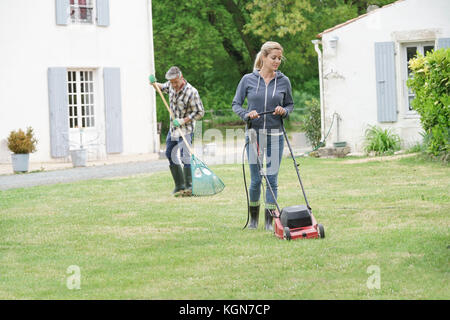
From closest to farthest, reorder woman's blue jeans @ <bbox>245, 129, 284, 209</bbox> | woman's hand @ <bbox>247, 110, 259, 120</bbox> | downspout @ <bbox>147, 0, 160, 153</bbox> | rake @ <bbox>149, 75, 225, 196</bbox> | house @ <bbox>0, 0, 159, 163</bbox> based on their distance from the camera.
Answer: woman's hand @ <bbox>247, 110, 259, 120</bbox>
woman's blue jeans @ <bbox>245, 129, 284, 209</bbox>
rake @ <bbox>149, 75, 225, 196</bbox>
house @ <bbox>0, 0, 159, 163</bbox>
downspout @ <bbox>147, 0, 160, 153</bbox>

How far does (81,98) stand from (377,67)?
745cm

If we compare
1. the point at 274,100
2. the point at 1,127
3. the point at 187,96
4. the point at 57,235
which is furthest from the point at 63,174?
the point at 274,100

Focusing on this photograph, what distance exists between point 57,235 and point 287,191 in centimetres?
409

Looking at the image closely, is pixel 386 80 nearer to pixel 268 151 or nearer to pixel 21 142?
pixel 21 142

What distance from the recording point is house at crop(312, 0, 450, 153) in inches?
680

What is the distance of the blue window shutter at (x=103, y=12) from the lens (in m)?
20.6

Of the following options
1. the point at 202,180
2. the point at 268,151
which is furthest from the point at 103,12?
the point at 268,151

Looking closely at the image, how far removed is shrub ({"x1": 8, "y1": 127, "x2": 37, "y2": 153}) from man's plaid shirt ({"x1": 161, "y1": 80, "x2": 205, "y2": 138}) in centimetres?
694

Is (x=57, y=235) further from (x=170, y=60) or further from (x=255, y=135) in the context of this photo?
(x=170, y=60)

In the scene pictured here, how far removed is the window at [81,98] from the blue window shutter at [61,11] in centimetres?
128

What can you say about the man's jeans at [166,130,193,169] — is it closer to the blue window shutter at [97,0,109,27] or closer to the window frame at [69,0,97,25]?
the window frame at [69,0,97,25]

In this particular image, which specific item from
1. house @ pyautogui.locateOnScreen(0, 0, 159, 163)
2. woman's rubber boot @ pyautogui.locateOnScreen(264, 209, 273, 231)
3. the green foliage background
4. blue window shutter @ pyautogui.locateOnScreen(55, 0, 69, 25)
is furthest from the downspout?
woman's rubber boot @ pyautogui.locateOnScreen(264, 209, 273, 231)

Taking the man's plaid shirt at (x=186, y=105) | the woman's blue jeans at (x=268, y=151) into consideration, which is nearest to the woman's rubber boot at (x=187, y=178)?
the man's plaid shirt at (x=186, y=105)

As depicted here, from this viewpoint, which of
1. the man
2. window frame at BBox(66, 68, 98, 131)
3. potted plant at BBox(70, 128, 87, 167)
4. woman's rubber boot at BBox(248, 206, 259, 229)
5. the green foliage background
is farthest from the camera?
the green foliage background
